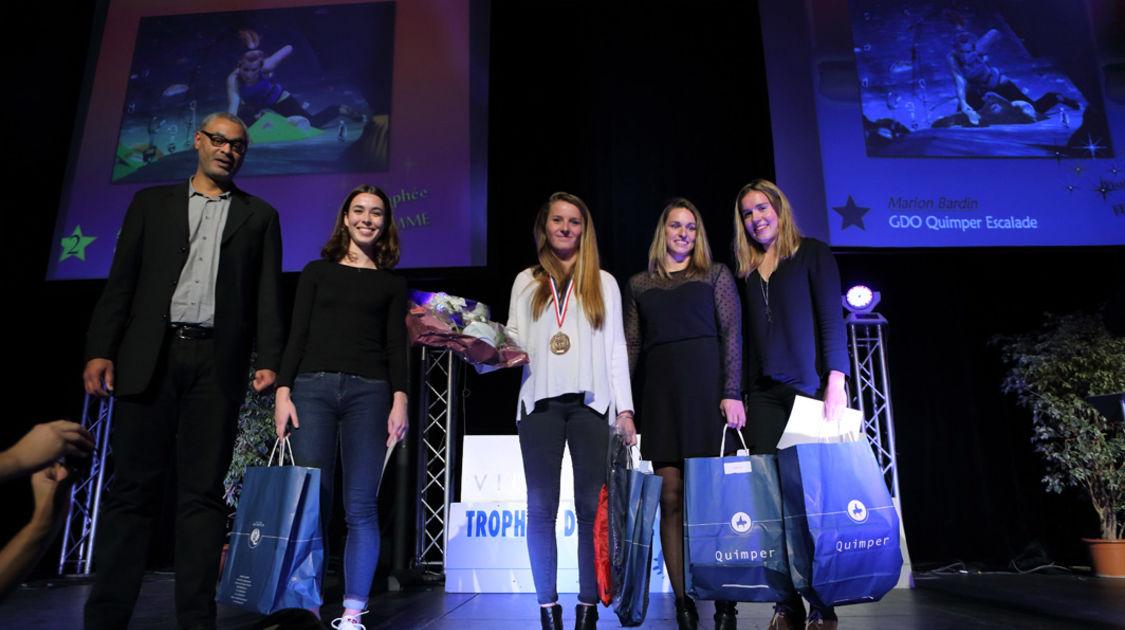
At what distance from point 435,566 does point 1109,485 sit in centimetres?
392

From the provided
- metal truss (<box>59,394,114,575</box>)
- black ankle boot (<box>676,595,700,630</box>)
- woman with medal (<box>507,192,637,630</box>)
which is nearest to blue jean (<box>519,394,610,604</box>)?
woman with medal (<box>507,192,637,630</box>)

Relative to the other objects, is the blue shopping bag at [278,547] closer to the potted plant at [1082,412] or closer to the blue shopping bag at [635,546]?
the blue shopping bag at [635,546]

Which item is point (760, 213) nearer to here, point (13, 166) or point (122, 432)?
point (122, 432)

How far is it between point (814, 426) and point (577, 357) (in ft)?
2.32

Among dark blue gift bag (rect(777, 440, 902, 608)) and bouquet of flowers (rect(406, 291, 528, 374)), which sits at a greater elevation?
bouquet of flowers (rect(406, 291, 528, 374))

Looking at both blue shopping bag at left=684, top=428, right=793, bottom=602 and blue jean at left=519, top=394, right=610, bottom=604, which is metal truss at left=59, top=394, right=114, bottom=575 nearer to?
blue jean at left=519, top=394, right=610, bottom=604

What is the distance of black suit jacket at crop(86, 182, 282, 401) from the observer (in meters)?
1.82

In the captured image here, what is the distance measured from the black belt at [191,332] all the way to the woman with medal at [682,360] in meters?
1.26

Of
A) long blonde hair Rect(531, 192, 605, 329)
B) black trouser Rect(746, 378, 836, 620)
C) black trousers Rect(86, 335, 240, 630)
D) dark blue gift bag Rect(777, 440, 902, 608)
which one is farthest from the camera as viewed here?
long blonde hair Rect(531, 192, 605, 329)

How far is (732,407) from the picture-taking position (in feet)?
7.06

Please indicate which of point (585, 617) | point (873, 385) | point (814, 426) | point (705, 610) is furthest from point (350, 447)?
point (873, 385)

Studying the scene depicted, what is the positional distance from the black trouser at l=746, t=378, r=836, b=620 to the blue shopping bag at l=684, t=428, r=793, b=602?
0.43ft

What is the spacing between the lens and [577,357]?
214 cm

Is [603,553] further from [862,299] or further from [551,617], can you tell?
[862,299]
